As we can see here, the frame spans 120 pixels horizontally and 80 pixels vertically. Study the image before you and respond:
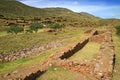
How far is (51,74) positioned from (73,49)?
9.61 metres

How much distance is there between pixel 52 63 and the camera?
18.9 metres

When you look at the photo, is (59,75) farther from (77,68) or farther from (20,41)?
(20,41)

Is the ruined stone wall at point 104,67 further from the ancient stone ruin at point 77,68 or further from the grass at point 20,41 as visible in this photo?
the grass at point 20,41

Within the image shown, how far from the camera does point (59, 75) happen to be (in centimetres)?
1705

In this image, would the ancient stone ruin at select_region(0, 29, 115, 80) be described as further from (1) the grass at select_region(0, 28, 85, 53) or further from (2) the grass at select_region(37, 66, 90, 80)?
(1) the grass at select_region(0, 28, 85, 53)

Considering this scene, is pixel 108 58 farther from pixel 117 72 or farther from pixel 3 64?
pixel 3 64

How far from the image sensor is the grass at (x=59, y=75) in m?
16.5

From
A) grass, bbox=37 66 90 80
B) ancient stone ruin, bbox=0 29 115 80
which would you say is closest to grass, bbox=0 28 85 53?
ancient stone ruin, bbox=0 29 115 80

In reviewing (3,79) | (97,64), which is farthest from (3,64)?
(97,64)

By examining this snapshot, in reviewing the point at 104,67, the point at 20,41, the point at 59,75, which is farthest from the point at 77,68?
the point at 20,41

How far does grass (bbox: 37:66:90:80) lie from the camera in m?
16.5

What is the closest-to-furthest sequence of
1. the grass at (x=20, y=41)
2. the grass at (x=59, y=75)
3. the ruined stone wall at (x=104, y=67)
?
the ruined stone wall at (x=104, y=67) → the grass at (x=59, y=75) → the grass at (x=20, y=41)

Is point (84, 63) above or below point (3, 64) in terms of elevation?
above

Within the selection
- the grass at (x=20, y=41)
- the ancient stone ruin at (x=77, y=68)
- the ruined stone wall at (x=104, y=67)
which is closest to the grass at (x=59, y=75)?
the ancient stone ruin at (x=77, y=68)
